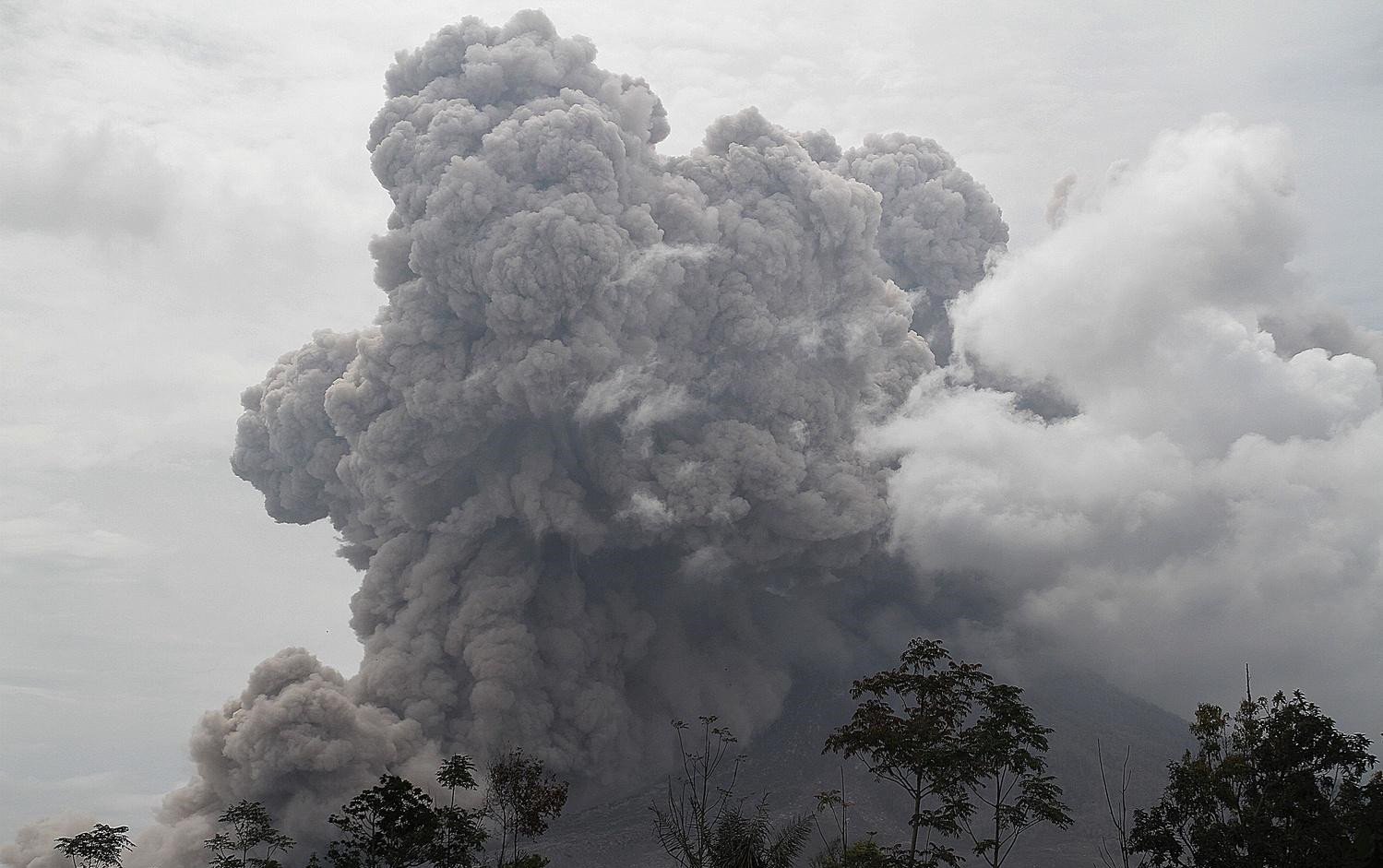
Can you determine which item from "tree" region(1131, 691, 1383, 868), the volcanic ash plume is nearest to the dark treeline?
"tree" region(1131, 691, 1383, 868)

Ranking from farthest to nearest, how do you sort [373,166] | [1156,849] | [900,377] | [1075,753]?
[1075,753] < [900,377] < [373,166] < [1156,849]

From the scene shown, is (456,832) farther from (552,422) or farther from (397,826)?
(552,422)

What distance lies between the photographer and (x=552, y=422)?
186 feet

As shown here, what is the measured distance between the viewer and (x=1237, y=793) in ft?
90.9

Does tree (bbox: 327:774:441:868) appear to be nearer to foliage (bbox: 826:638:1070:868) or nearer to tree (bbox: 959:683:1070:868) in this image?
foliage (bbox: 826:638:1070:868)

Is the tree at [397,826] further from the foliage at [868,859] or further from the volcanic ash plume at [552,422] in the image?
the volcanic ash plume at [552,422]

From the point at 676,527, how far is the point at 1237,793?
32.3 meters

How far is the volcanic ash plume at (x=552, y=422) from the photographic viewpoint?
51.8 meters

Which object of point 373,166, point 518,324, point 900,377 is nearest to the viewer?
point 518,324

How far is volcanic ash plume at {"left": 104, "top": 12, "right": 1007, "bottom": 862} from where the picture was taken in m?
51.8

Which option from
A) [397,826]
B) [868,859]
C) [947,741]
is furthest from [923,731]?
[397,826]

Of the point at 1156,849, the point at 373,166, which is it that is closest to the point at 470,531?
the point at 373,166

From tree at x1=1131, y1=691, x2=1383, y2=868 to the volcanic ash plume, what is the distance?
29792 millimetres

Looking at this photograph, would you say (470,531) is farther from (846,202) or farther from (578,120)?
(846,202)
